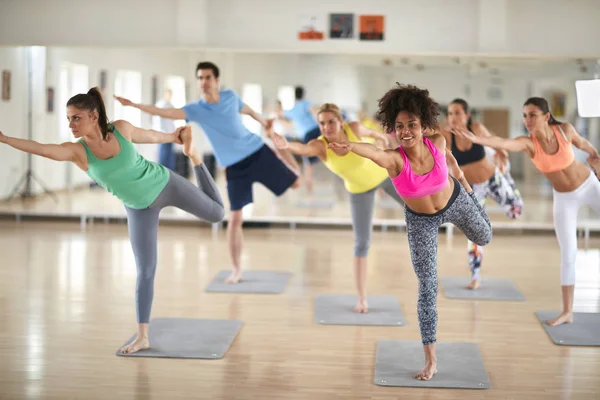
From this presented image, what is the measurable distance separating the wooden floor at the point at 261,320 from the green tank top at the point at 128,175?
873 millimetres

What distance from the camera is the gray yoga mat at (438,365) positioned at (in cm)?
369

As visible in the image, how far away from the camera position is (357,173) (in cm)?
475

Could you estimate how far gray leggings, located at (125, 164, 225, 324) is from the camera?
13.2 ft

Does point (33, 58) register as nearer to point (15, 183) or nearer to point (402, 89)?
point (15, 183)

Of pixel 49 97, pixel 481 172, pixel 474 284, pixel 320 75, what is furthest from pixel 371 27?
pixel 49 97

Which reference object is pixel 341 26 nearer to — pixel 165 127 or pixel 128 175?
pixel 165 127

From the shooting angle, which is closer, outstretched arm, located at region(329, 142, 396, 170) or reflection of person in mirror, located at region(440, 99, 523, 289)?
outstretched arm, located at region(329, 142, 396, 170)

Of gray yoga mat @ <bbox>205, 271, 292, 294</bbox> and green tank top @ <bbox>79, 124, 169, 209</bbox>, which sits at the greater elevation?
green tank top @ <bbox>79, 124, 169, 209</bbox>

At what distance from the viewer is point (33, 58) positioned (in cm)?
878

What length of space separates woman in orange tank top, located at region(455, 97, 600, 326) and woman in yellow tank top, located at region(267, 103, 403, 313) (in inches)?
34.1

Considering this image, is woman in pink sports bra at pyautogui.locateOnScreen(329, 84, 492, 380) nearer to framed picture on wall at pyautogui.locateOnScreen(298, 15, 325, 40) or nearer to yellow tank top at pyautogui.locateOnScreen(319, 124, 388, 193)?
yellow tank top at pyautogui.locateOnScreen(319, 124, 388, 193)

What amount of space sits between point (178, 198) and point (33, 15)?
5.43 meters

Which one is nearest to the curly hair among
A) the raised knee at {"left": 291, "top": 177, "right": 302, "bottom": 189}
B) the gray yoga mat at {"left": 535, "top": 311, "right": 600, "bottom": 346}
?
the gray yoga mat at {"left": 535, "top": 311, "right": 600, "bottom": 346}

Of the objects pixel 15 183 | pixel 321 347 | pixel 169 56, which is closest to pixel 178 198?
pixel 321 347
